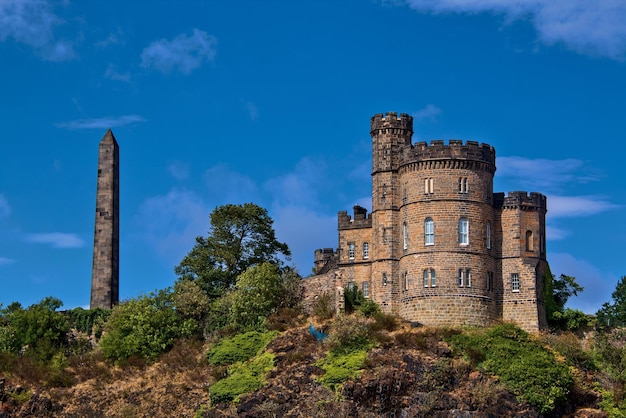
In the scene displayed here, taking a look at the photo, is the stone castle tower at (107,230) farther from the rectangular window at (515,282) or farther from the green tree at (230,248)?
the rectangular window at (515,282)

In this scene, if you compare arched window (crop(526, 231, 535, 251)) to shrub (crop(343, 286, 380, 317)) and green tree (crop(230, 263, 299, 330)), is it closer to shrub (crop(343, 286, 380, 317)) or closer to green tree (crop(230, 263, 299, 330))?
shrub (crop(343, 286, 380, 317))

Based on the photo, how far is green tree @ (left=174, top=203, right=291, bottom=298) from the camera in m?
92.9

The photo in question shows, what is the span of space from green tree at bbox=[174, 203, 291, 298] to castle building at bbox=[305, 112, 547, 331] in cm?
951

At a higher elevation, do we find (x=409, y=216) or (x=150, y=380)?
(x=409, y=216)

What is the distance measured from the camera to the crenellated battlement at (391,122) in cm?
8588

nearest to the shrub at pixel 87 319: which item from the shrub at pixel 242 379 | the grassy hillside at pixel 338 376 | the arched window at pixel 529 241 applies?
the grassy hillside at pixel 338 376

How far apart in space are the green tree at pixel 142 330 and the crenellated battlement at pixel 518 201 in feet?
65.7

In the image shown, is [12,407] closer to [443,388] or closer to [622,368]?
[443,388]

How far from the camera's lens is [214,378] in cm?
7888

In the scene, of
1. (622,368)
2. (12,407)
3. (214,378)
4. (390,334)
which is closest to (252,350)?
(214,378)

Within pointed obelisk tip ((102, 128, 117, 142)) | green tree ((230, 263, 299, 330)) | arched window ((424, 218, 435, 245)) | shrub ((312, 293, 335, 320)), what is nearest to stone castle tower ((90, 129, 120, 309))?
pointed obelisk tip ((102, 128, 117, 142))

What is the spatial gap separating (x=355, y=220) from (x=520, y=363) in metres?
17.0

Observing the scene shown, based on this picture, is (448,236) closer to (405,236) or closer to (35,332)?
(405,236)

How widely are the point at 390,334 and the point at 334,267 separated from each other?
30.9 ft
